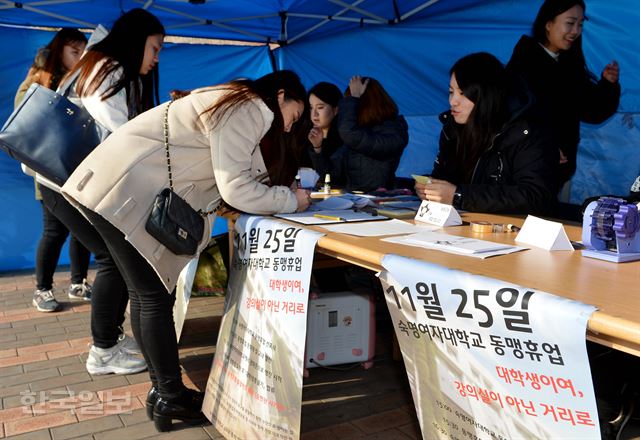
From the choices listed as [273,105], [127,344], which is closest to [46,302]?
[127,344]

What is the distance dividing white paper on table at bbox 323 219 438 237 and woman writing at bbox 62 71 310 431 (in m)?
0.31

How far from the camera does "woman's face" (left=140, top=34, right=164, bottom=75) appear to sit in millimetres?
2293

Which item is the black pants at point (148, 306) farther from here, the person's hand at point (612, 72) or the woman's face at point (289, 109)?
the person's hand at point (612, 72)

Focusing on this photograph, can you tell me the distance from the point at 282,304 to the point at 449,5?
2.90 metres

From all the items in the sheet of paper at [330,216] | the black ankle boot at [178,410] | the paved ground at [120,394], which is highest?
the sheet of paper at [330,216]

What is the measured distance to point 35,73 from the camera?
3498mm

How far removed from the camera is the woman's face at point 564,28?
108 inches

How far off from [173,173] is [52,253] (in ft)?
6.67

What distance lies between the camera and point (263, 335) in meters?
1.77

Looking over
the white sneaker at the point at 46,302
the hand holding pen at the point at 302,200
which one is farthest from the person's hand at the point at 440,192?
the white sneaker at the point at 46,302

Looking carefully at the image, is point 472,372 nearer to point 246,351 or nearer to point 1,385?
point 246,351

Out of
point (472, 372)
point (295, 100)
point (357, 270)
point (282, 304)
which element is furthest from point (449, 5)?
point (472, 372)

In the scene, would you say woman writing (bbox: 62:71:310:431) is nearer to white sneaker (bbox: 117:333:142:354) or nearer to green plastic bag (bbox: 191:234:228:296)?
white sneaker (bbox: 117:333:142:354)

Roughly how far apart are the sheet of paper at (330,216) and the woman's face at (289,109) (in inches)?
12.4
